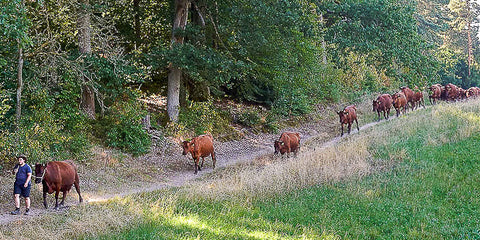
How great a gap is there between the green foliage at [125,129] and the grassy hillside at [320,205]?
3578mm

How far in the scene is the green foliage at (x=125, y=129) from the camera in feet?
57.7

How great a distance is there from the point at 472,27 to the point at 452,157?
51.0m

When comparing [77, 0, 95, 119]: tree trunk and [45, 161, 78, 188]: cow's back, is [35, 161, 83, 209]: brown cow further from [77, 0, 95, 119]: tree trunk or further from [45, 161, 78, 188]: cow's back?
[77, 0, 95, 119]: tree trunk

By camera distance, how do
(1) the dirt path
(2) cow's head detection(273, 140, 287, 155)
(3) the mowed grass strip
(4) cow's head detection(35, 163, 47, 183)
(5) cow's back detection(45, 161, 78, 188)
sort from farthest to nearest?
1. (2) cow's head detection(273, 140, 287, 155)
2. (1) the dirt path
3. (5) cow's back detection(45, 161, 78, 188)
4. (4) cow's head detection(35, 163, 47, 183)
5. (3) the mowed grass strip

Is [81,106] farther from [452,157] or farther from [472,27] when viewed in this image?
[472,27]

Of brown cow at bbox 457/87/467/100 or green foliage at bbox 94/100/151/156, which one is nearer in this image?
green foliage at bbox 94/100/151/156

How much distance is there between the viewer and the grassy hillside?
9.50 m

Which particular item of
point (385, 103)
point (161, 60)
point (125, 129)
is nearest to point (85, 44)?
point (161, 60)

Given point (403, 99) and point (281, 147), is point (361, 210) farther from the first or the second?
point (403, 99)

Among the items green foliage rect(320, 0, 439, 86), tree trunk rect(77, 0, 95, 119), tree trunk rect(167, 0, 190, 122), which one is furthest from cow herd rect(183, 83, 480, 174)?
tree trunk rect(77, 0, 95, 119)

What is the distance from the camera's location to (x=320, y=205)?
38.9ft

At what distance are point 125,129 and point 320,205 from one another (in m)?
9.37

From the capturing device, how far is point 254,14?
18438 mm

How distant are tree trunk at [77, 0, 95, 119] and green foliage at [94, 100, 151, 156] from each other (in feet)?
2.54
